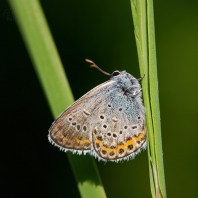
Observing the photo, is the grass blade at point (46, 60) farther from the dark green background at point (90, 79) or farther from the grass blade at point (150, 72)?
the dark green background at point (90, 79)

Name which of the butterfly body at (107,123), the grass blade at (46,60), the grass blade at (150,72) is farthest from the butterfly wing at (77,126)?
the grass blade at (150,72)

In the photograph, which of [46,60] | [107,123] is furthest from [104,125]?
[46,60]

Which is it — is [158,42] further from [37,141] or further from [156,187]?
[156,187]

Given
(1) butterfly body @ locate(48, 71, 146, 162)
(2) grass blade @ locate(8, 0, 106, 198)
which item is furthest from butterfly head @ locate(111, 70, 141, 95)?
(2) grass blade @ locate(8, 0, 106, 198)

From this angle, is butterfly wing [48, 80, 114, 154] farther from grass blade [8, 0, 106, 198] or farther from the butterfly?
grass blade [8, 0, 106, 198]

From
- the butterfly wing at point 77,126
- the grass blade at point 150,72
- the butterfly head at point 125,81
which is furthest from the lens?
the butterfly head at point 125,81

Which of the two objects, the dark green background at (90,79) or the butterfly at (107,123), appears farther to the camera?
the dark green background at (90,79)

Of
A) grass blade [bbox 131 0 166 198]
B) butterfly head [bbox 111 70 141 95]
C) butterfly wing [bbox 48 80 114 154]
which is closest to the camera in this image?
grass blade [bbox 131 0 166 198]

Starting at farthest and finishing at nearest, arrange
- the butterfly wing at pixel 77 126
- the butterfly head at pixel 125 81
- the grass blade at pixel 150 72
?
the butterfly head at pixel 125 81 → the butterfly wing at pixel 77 126 → the grass blade at pixel 150 72
